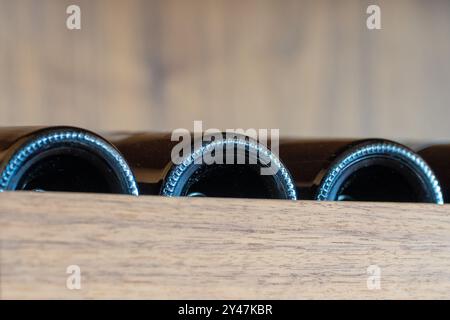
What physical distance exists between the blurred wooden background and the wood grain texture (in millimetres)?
346

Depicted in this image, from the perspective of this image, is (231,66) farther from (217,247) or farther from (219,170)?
(217,247)

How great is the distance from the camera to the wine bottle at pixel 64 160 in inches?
18.5

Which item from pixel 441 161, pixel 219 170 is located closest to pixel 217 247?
pixel 219 170

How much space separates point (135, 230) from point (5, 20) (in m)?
0.39

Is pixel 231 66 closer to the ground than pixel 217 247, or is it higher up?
higher up

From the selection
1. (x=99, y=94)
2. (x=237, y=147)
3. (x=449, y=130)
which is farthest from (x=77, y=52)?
(x=449, y=130)

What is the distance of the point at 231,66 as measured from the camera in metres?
0.85

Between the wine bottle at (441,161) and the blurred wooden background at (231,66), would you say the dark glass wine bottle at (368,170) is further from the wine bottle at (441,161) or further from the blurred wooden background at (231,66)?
the blurred wooden background at (231,66)

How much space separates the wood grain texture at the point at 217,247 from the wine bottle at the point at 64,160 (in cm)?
5

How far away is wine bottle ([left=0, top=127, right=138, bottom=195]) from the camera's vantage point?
0.47 meters

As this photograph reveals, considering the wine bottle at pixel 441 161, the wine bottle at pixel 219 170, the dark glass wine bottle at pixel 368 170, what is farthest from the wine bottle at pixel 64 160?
the wine bottle at pixel 441 161

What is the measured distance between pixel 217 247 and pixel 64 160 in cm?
13

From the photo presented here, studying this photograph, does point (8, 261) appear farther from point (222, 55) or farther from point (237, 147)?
point (222, 55)

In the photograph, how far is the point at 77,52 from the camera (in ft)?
2.60
